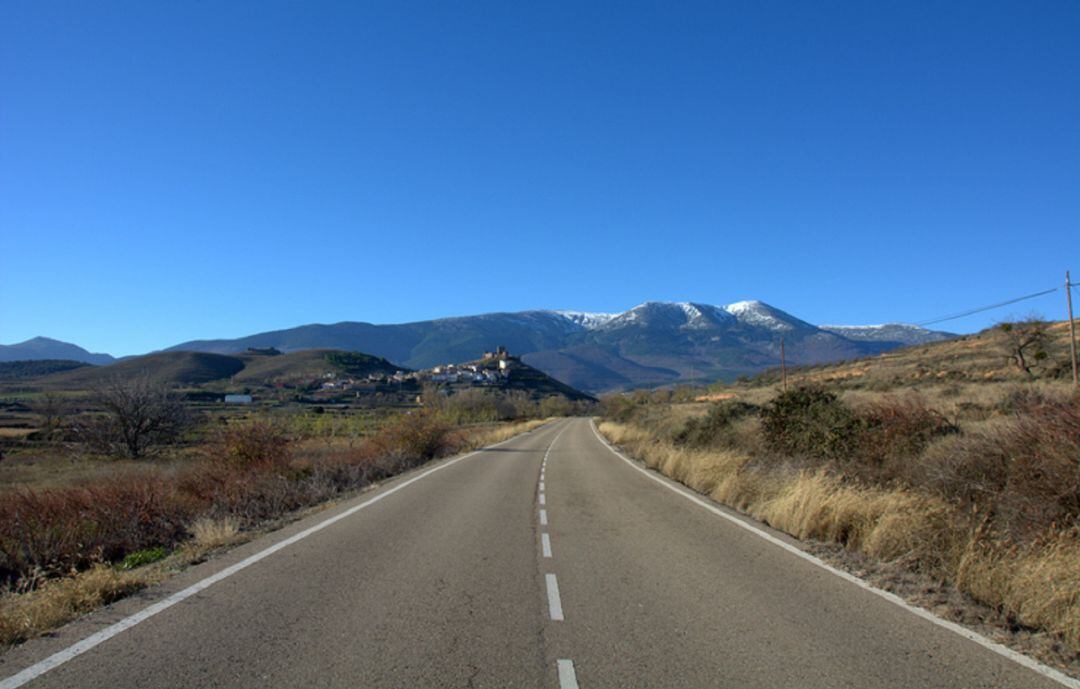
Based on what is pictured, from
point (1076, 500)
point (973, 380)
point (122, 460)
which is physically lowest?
point (122, 460)

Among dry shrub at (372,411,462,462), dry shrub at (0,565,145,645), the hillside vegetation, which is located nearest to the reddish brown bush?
dry shrub at (0,565,145,645)

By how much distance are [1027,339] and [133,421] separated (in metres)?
56.2

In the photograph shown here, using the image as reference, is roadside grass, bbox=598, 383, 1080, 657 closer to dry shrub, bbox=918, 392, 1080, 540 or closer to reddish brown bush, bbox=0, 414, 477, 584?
dry shrub, bbox=918, 392, 1080, 540

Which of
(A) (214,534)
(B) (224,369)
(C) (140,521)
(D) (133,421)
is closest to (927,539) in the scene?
(A) (214,534)

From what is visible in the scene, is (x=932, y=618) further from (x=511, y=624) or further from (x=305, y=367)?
(x=305, y=367)

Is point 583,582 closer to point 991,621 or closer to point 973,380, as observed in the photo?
point 991,621

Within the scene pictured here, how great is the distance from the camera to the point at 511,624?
5582 millimetres

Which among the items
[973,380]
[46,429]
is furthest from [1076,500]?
[46,429]

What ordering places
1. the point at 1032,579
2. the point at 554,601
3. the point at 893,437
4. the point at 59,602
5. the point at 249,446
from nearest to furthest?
the point at 1032,579 < the point at 59,602 < the point at 554,601 < the point at 893,437 < the point at 249,446

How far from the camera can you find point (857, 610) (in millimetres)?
5945

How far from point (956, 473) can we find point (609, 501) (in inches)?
262

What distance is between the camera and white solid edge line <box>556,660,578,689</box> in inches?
168

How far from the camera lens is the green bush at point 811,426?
1406 cm

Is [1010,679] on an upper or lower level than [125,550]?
upper
